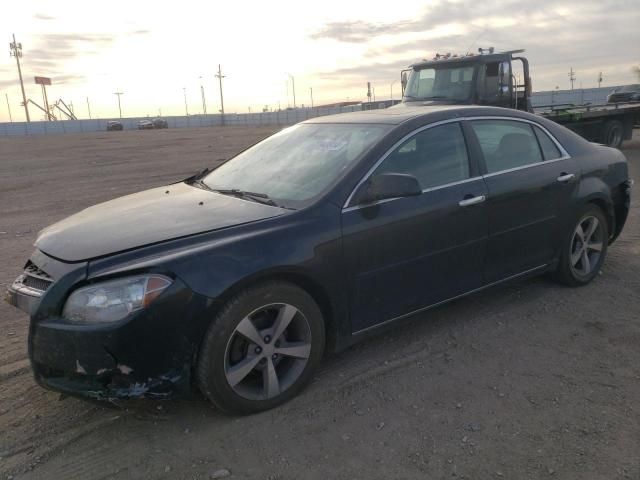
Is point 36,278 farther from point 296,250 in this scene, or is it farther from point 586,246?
point 586,246

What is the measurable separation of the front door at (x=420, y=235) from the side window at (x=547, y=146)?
0.93m

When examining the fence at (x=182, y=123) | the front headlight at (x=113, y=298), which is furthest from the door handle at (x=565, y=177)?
the fence at (x=182, y=123)

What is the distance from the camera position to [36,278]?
3.06 meters

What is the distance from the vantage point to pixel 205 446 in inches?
114

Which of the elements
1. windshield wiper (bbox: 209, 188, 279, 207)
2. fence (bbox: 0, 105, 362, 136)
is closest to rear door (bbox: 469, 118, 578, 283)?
windshield wiper (bbox: 209, 188, 279, 207)

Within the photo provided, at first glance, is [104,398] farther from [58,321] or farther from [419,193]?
[419,193]

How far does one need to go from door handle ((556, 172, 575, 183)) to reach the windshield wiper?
2.44 metres

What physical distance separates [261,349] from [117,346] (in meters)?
0.78

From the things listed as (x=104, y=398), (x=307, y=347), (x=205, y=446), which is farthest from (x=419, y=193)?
(x=104, y=398)

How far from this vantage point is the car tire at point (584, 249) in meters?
4.72

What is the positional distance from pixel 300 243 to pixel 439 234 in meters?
1.09

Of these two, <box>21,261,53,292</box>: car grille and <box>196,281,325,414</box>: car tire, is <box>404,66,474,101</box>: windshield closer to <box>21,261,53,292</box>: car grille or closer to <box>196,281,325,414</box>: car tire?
<box>196,281,325,414</box>: car tire

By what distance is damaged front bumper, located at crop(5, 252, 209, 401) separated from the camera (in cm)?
273

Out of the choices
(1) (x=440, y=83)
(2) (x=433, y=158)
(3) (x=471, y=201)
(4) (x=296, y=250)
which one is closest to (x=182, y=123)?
(1) (x=440, y=83)
